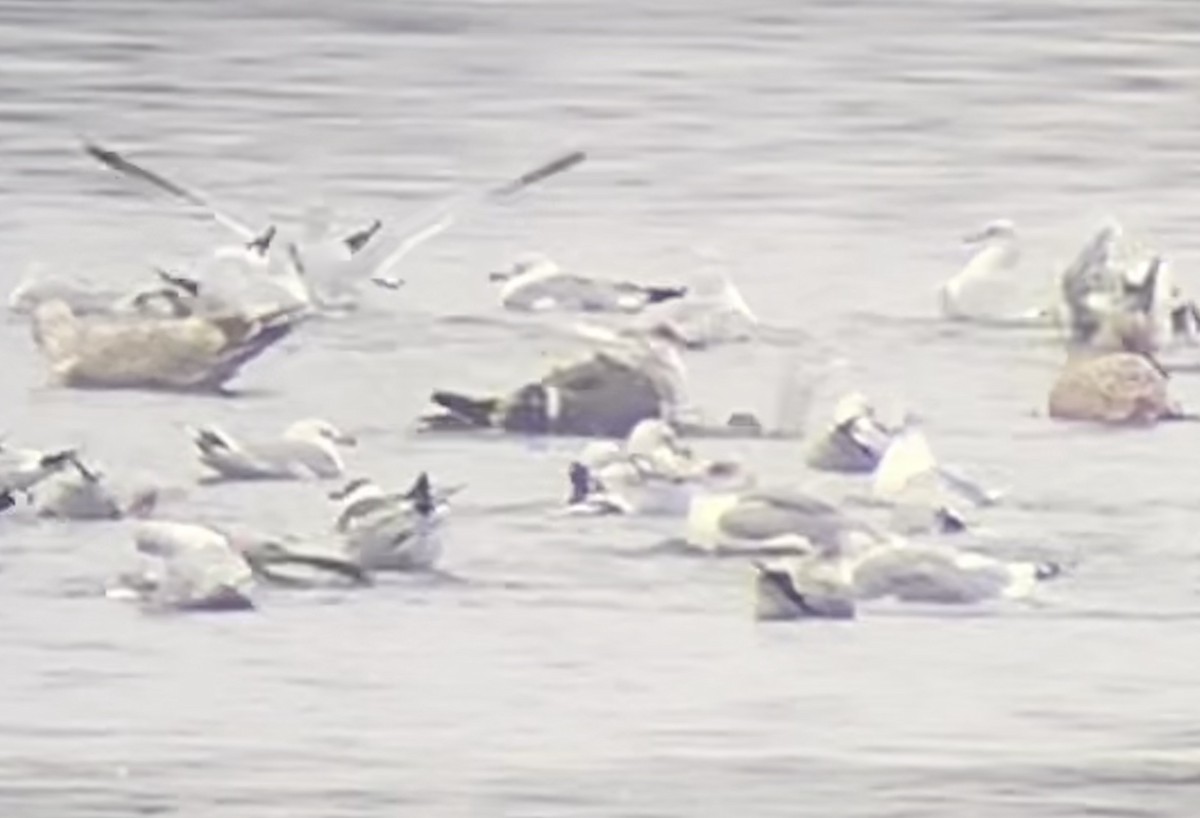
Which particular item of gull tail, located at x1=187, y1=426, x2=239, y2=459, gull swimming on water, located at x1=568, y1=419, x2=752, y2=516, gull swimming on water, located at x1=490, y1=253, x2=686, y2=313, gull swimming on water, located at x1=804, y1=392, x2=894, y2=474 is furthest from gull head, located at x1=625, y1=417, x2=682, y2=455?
gull swimming on water, located at x1=490, y1=253, x2=686, y2=313

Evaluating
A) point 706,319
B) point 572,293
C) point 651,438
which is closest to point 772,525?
point 651,438

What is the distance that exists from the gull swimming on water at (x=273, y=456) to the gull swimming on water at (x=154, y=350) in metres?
0.29

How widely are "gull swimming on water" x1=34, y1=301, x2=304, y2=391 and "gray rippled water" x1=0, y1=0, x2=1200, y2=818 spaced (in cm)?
4

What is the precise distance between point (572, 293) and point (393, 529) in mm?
993

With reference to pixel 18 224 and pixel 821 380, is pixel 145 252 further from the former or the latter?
pixel 821 380

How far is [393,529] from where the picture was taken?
170 inches

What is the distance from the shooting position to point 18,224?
5.63 metres

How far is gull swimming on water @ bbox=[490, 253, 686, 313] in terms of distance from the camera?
17.2 feet

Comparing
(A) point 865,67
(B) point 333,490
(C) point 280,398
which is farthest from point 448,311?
(A) point 865,67

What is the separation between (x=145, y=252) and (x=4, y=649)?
152cm

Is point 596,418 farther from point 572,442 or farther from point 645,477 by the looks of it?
point 645,477

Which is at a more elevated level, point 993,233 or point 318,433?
point 993,233

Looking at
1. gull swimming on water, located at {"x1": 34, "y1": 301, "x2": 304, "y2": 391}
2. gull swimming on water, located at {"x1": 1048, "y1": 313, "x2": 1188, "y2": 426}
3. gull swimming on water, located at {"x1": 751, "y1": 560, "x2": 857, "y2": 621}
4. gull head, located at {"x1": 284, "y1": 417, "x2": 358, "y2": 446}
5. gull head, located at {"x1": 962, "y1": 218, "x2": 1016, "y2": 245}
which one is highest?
gull head, located at {"x1": 962, "y1": 218, "x2": 1016, "y2": 245}

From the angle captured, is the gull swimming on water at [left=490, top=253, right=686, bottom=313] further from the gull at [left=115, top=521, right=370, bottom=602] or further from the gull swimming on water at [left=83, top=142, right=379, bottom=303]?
the gull at [left=115, top=521, right=370, bottom=602]
